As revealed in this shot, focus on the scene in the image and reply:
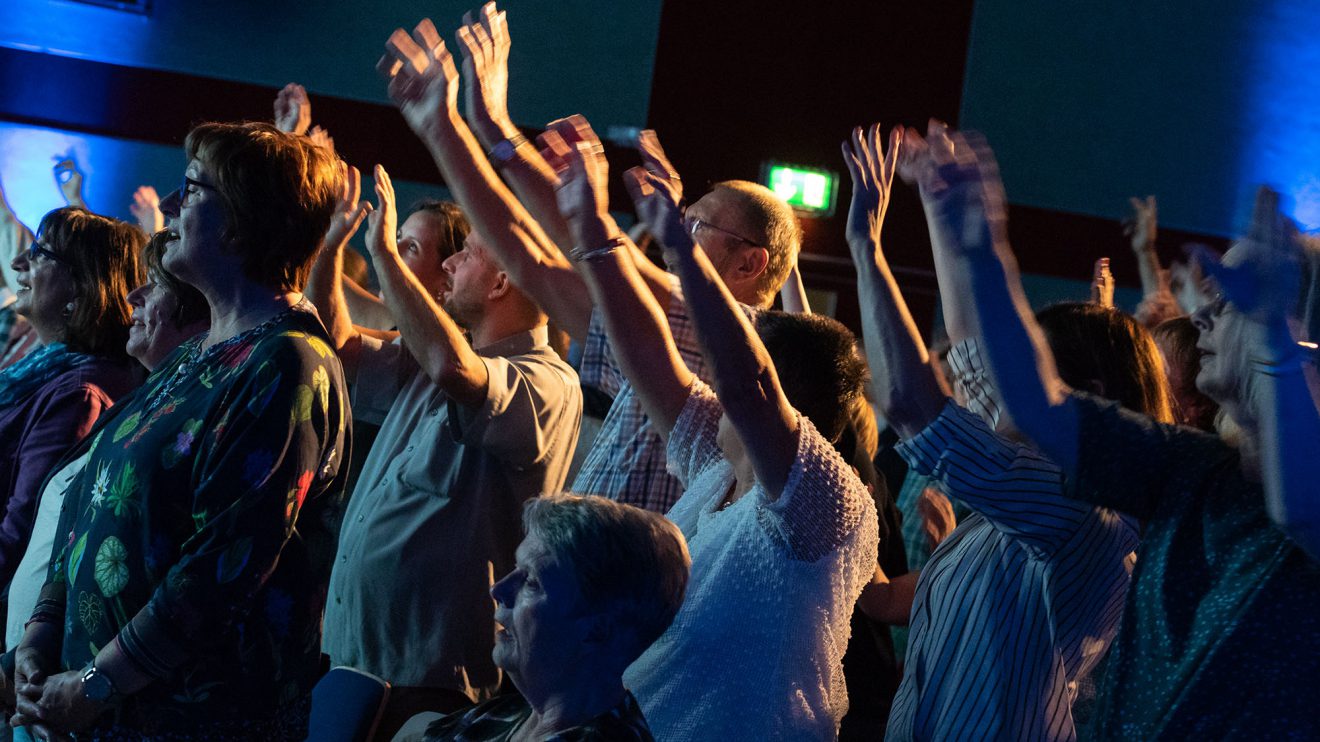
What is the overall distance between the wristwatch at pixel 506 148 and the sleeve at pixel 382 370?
0.56m

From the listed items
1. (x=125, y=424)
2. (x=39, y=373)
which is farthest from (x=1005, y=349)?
(x=39, y=373)

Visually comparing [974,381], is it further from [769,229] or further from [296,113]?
[296,113]

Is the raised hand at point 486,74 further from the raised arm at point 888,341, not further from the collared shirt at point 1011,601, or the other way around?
the collared shirt at point 1011,601

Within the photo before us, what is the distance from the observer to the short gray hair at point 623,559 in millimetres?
1378

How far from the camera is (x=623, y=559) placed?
1.38 metres

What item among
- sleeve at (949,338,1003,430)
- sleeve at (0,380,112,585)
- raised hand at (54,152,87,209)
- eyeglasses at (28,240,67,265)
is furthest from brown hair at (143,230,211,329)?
raised hand at (54,152,87,209)

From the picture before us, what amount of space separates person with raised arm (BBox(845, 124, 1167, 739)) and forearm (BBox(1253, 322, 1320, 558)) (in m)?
0.33


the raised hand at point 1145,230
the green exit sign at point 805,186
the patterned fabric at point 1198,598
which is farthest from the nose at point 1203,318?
the green exit sign at point 805,186

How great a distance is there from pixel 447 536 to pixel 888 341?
1063 millimetres

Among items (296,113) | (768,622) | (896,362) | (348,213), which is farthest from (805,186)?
(768,622)

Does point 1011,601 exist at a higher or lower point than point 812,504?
lower

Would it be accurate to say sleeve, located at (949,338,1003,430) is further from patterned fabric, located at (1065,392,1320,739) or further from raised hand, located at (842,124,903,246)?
patterned fabric, located at (1065,392,1320,739)

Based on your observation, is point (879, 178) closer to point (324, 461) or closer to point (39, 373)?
point (324, 461)

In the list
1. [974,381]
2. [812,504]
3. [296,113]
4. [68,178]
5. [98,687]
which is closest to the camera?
[98,687]
